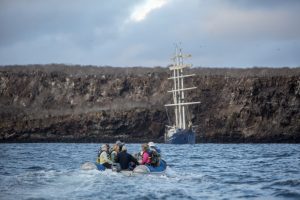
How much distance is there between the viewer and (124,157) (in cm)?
3872

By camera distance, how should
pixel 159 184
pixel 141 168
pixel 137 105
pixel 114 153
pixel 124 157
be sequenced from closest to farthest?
1. pixel 159 184
2. pixel 141 168
3. pixel 124 157
4. pixel 114 153
5. pixel 137 105

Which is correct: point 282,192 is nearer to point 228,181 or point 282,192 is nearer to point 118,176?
point 228,181

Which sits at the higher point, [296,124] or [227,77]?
[227,77]

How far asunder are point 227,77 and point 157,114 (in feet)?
58.6

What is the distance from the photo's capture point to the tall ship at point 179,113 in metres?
107

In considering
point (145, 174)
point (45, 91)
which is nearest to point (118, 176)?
point (145, 174)

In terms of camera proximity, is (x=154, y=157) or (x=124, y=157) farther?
(x=154, y=157)

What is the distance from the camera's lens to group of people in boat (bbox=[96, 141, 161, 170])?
38.7 meters

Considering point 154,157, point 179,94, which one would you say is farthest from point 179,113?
point 154,157

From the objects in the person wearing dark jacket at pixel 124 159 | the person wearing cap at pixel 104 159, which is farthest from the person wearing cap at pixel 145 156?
the person wearing cap at pixel 104 159

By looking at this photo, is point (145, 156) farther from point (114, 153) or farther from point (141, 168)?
point (114, 153)

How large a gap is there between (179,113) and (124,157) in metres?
81.8

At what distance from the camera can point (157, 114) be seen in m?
123

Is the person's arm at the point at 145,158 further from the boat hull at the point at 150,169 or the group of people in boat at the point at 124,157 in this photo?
the boat hull at the point at 150,169
